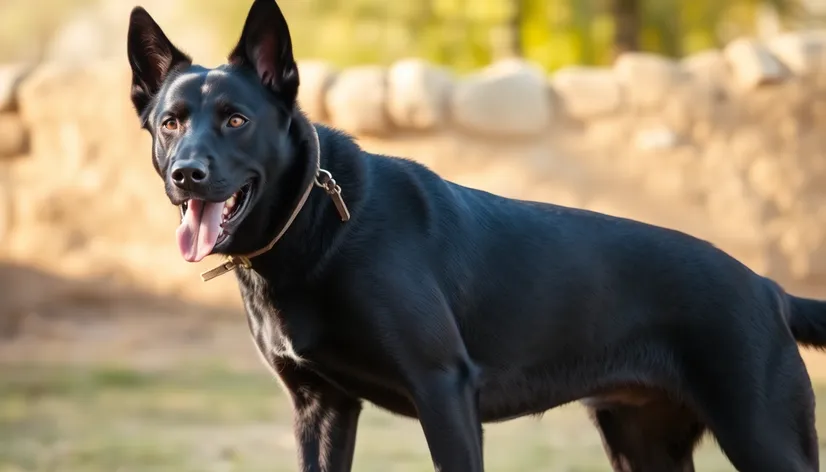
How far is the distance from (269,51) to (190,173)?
0.48 m

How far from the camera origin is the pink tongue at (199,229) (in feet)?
10.1

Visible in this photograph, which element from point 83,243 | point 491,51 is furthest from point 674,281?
point 491,51

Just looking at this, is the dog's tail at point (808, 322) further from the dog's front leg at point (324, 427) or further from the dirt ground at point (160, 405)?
the dirt ground at point (160, 405)

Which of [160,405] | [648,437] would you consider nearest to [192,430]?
[160,405]

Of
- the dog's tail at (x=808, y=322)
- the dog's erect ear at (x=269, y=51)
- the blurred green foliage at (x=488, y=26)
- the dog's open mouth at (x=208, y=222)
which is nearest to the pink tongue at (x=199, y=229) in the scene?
the dog's open mouth at (x=208, y=222)

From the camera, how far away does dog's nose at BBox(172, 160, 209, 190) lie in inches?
118

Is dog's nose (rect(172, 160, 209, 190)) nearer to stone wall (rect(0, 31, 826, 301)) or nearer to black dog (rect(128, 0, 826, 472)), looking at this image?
black dog (rect(128, 0, 826, 472))

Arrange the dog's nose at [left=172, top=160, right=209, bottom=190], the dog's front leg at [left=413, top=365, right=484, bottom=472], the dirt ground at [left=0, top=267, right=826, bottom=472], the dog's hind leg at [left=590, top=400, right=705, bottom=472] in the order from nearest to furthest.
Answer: the dog's nose at [left=172, top=160, right=209, bottom=190]
the dog's front leg at [left=413, top=365, right=484, bottom=472]
the dog's hind leg at [left=590, top=400, right=705, bottom=472]
the dirt ground at [left=0, top=267, right=826, bottom=472]

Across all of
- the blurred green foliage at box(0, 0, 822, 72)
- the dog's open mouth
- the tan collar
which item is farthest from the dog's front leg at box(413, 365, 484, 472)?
the blurred green foliage at box(0, 0, 822, 72)

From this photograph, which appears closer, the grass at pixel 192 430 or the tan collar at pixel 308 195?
the tan collar at pixel 308 195

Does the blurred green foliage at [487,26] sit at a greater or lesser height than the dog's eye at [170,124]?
greater

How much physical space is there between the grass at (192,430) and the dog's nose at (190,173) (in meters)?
2.80

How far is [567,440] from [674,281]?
122 inches

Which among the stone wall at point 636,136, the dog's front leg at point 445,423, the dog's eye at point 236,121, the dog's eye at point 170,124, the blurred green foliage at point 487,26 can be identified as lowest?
the dog's front leg at point 445,423
